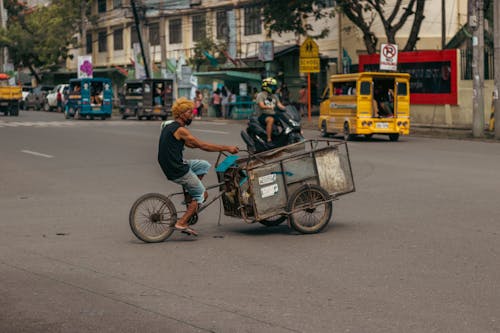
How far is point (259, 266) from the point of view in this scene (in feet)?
29.8

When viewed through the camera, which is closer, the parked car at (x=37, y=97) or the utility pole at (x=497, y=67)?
the utility pole at (x=497, y=67)

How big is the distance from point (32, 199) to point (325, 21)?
119 ft

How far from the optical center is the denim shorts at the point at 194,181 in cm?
1071

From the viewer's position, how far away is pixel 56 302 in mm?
7594

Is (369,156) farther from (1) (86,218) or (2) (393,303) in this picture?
(2) (393,303)

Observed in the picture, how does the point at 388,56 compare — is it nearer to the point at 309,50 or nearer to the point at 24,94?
the point at 309,50

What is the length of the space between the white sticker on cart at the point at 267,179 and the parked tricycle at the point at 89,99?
3897 centimetres

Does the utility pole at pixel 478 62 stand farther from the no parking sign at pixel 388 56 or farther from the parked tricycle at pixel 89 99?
the parked tricycle at pixel 89 99

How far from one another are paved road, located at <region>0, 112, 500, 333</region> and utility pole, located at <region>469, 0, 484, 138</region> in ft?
41.1

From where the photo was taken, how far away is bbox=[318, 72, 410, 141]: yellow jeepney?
28959 millimetres

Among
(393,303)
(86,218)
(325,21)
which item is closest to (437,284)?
(393,303)

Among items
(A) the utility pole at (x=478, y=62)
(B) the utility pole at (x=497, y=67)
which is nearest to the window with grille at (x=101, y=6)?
(A) the utility pole at (x=478, y=62)

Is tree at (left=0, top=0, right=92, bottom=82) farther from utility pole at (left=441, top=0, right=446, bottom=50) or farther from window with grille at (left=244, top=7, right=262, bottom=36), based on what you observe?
utility pole at (left=441, top=0, right=446, bottom=50)

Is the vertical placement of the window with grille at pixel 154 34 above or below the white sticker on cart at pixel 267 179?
above
